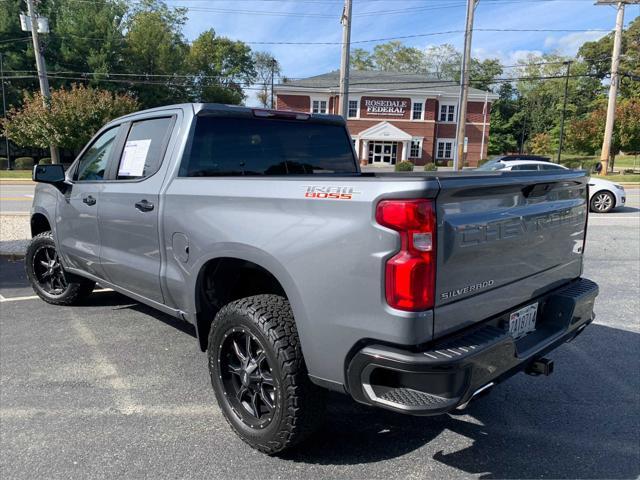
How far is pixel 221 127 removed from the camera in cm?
359

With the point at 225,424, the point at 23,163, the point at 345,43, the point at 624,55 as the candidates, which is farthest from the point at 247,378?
the point at 624,55

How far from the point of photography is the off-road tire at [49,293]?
516 centimetres

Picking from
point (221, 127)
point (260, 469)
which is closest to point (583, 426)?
point (260, 469)

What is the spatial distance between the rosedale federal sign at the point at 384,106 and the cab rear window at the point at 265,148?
142 feet

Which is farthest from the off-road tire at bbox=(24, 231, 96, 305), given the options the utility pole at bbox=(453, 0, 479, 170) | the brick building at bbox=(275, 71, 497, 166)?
the brick building at bbox=(275, 71, 497, 166)

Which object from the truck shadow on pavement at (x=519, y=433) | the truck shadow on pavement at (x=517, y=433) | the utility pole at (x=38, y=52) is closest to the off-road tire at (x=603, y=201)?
the truck shadow on pavement at (x=517, y=433)

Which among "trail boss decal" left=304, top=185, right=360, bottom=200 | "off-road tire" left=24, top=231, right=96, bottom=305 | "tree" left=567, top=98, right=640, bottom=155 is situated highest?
"tree" left=567, top=98, right=640, bottom=155

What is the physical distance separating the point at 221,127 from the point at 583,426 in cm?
315

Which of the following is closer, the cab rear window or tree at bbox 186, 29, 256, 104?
the cab rear window

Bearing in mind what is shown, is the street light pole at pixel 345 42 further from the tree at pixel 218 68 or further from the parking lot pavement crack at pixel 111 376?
the tree at pixel 218 68

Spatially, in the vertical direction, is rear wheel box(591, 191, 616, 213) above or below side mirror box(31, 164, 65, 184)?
below

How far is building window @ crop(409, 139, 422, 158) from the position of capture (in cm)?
4675

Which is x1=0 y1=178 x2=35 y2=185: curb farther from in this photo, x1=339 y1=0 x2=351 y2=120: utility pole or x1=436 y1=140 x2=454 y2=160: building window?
x1=436 y1=140 x2=454 y2=160: building window

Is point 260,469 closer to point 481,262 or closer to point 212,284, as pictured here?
point 212,284
